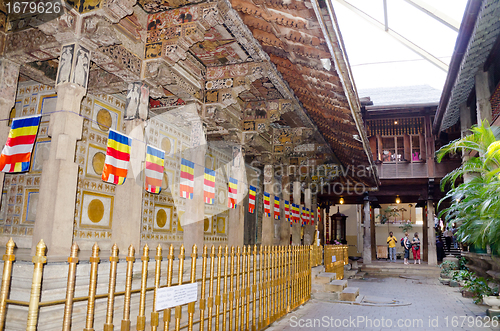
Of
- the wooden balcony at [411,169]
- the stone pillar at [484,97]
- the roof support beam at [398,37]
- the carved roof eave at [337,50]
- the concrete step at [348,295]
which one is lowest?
the concrete step at [348,295]

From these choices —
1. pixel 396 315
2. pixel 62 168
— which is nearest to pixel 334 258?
pixel 396 315

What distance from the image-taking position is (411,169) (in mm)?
18062

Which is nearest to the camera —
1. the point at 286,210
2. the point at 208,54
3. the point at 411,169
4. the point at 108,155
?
the point at 108,155

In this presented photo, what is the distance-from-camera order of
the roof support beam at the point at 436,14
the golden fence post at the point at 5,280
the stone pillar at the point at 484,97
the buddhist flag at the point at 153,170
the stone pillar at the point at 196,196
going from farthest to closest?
the roof support beam at the point at 436,14 → the stone pillar at the point at 484,97 → the stone pillar at the point at 196,196 → the buddhist flag at the point at 153,170 → the golden fence post at the point at 5,280

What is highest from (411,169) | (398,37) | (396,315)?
(398,37)

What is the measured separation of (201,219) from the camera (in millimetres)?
7852

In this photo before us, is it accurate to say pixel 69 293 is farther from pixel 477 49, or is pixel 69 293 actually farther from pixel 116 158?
pixel 477 49

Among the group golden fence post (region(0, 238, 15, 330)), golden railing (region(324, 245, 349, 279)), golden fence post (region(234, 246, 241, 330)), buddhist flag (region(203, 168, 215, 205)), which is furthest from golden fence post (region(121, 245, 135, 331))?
golden railing (region(324, 245, 349, 279))

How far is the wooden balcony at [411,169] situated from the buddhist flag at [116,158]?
15.1 meters

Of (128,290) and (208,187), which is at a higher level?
(208,187)

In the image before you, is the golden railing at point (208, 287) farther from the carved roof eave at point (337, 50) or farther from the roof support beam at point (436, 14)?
the roof support beam at point (436, 14)

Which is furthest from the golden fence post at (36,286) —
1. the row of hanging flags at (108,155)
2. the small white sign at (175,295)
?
the row of hanging flags at (108,155)

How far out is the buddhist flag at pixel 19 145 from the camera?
519 centimetres

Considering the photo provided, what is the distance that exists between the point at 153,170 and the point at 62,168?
7.37 feet
